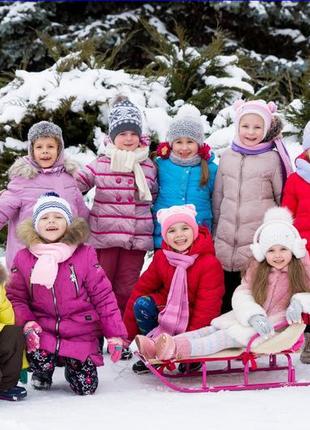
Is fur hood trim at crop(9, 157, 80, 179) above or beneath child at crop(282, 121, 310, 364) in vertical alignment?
above

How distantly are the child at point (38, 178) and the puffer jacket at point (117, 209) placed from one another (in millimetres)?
Result: 137

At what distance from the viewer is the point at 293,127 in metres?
8.00

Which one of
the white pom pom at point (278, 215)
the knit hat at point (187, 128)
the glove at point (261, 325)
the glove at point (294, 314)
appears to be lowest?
the glove at point (261, 325)

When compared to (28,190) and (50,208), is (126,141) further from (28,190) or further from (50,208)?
(50,208)

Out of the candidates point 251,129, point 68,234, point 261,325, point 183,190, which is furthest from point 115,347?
point 251,129

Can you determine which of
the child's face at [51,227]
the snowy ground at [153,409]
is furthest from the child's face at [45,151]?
the snowy ground at [153,409]

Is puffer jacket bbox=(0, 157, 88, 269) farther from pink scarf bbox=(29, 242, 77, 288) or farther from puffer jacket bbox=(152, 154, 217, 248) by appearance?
pink scarf bbox=(29, 242, 77, 288)

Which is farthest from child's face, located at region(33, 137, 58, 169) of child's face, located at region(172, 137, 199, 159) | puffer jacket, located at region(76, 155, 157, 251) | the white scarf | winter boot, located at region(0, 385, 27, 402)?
winter boot, located at region(0, 385, 27, 402)

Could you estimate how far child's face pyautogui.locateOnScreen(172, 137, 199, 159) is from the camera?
18.5 ft

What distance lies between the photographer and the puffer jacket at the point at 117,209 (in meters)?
5.58

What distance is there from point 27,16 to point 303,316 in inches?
392

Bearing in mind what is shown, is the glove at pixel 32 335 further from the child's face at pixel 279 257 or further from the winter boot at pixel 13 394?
the child's face at pixel 279 257

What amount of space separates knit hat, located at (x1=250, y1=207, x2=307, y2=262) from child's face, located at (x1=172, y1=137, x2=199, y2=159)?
2.73 ft

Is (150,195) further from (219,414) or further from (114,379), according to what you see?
(219,414)
